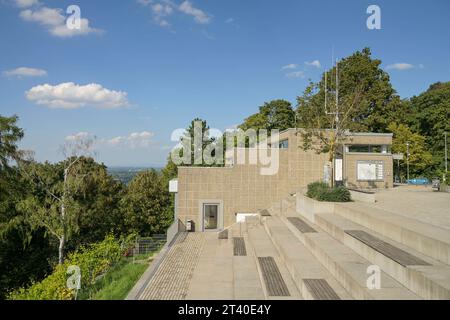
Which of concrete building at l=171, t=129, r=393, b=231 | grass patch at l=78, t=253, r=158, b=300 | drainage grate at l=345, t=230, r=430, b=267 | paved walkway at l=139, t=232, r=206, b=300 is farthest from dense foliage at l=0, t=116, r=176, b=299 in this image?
drainage grate at l=345, t=230, r=430, b=267

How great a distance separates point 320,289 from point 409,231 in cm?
263

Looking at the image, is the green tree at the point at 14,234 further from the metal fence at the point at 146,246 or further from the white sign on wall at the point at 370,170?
the white sign on wall at the point at 370,170

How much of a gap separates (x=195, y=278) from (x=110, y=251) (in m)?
5.76

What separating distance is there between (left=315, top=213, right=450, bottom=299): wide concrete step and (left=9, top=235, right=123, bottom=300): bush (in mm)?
7811

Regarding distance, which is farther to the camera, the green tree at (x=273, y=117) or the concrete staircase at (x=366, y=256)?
the green tree at (x=273, y=117)

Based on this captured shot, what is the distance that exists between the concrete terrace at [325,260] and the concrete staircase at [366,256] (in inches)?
0.6

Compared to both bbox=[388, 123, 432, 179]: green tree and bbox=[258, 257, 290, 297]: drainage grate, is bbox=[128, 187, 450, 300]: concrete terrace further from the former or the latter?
bbox=[388, 123, 432, 179]: green tree

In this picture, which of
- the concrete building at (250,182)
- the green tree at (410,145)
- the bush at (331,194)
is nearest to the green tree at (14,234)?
the concrete building at (250,182)

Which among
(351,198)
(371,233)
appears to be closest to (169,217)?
(351,198)

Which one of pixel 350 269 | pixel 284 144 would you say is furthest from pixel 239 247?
pixel 284 144

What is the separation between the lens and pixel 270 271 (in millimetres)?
8438

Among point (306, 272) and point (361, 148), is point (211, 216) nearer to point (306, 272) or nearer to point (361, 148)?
point (306, 272)

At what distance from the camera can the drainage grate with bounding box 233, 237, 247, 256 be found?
10.8 meters

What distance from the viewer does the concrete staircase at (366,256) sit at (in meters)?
5.63
